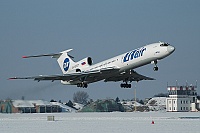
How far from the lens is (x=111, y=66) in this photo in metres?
60.0

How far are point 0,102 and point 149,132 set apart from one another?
2658 inches

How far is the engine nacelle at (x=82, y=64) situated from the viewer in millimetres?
65250

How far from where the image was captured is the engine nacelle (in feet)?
214

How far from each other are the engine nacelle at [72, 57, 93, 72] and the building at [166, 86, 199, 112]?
74.2m

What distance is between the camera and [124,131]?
42.8 metres

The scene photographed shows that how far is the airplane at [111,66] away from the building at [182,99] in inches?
2849

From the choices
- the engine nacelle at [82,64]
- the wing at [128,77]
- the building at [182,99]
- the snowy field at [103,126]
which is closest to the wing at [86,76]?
the engine nacelle at [82,64]

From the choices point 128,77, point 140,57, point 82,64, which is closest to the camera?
point 140,57

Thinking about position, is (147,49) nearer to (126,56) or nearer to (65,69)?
(126,56)

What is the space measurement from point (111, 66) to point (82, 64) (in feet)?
23.5

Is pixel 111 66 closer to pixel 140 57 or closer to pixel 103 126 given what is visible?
pixel 140 57

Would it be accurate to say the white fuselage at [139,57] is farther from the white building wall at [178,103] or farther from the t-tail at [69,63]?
the white building wall at [178,103]

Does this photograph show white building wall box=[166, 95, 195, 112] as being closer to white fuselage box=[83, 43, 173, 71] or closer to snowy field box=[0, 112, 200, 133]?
snowy field box=[0, 112, 200, 133]

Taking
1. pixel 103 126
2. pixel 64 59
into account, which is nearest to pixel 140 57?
pixel 103 126
